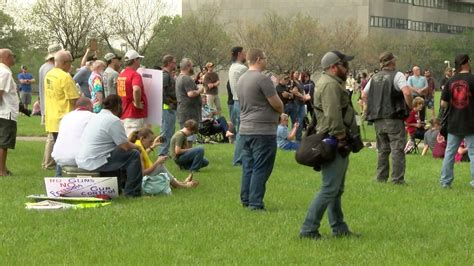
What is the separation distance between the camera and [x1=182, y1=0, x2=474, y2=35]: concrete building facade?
9000cm

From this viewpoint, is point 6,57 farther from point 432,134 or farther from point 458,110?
point 432,134

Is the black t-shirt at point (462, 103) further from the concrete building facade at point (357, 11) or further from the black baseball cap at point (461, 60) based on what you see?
the concrete building facade at point (357, 11)

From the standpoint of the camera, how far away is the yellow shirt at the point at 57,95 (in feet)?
40.8

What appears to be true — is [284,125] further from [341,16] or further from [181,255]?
[341,16]

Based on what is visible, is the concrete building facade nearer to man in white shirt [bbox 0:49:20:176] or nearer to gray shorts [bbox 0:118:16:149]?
man in white shirt [bbox 0:49:20:176]

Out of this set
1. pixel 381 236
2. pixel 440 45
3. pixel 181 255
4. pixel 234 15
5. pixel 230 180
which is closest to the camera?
pixel 181 255

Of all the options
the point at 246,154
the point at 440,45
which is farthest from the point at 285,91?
the point at 440,45

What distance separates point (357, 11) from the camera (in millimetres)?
90000

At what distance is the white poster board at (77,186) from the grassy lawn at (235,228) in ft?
1.02

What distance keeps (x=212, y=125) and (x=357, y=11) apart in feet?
238

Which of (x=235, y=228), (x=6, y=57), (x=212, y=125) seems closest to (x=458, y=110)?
(x=235, y=228)

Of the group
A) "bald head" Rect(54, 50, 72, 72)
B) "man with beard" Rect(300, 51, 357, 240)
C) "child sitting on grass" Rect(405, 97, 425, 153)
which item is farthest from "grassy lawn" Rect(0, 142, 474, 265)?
"child sitting on grass" Rect(405, 97, 425, 153)

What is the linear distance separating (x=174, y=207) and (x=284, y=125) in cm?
858

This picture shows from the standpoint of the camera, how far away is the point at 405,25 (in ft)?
322
